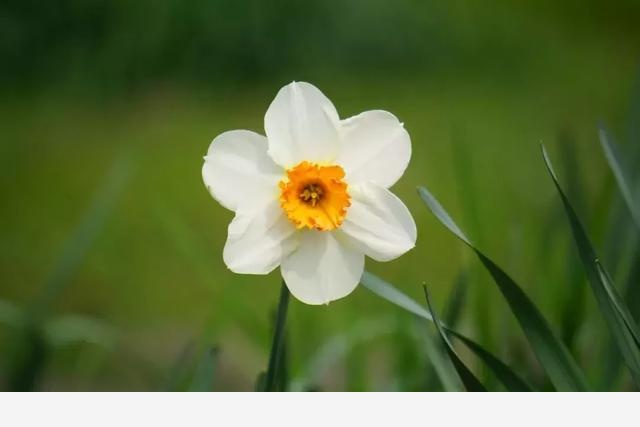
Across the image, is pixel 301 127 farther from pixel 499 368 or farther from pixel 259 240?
pixel 499 368

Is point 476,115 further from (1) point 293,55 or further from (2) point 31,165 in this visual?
(2) point 31,165

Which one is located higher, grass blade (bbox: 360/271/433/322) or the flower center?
the flower center

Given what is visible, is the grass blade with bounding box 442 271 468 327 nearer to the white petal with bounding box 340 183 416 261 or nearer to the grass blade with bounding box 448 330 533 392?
the grass blade with bounding box 448 330 533 392

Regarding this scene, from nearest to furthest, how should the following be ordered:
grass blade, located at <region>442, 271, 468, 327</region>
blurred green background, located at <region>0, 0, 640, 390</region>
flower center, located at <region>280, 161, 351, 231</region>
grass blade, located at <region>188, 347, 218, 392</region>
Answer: flower center, located at <region>280, 161, 351, 231</region>, grass blade, located at <region>188, 347, 218, 392</region>, grass blade, located at <region>442, 271, 468, 327</region>, blurred green background, located at <region>0, 0, 640, 390</region>

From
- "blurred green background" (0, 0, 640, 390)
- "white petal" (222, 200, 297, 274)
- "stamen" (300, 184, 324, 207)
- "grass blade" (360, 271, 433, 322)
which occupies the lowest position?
"grass blade" (360, 271, 433, 322)

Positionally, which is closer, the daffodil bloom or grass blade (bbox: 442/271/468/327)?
the daffodil bloom

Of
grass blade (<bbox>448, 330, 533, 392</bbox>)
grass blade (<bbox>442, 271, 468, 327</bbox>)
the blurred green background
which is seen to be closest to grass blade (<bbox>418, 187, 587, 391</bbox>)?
grass blade (<bbox>448, 330, 533, 392</bbox>)

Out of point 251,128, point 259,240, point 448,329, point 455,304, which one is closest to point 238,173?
point 259,240

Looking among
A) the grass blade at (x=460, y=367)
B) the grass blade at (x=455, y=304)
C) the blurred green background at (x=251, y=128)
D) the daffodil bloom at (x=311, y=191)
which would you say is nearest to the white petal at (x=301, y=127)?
the daffodil bloom at (x=311, y=191)
